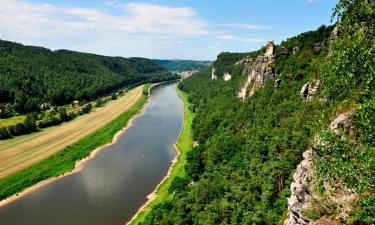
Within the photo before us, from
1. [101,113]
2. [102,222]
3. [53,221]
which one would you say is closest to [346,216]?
[102,222]

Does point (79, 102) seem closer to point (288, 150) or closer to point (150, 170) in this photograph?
point (150, 170)

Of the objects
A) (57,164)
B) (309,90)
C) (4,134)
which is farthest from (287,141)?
(4,134)

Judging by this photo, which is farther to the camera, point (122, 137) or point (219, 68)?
point (219, 68)

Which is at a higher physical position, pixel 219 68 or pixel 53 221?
pixel 219 68

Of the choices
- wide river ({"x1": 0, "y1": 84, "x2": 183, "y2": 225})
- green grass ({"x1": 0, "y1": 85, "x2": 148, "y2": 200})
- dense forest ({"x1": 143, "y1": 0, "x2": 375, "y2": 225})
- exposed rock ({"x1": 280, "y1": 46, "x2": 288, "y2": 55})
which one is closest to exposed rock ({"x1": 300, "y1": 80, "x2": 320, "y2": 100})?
dense forest ({"x1": 143, "y1": 0, "x2": 375, "y2": 225})

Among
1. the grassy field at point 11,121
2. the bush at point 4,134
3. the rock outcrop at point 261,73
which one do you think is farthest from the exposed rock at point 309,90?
the grassy field at point 11,121
